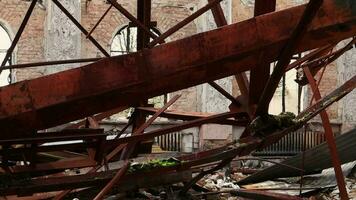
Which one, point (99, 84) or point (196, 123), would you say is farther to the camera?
point (196, 123)

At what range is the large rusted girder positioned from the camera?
223 centimetres

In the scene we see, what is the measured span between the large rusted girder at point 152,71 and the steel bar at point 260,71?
5.5 inches

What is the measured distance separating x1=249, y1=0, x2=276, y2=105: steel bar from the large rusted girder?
0.14 metres

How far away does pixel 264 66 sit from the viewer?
2701mm

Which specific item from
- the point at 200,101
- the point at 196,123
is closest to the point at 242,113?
the point at 196,123

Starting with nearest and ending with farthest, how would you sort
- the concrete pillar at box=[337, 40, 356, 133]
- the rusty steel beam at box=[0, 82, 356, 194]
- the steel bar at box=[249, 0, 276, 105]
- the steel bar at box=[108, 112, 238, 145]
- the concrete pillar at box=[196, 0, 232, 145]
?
the steel bar at box=[249, 0, 276, 105] < the rusty steel beam at box=[0, 82, 356, 194] < the steel bar at box=[108, 112, 238, 145] < the concrete pillar at box=[196, 0, 232, 145] < the concrete pillar at box=[337, 40, 356, 133]

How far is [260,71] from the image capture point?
2.88 meters

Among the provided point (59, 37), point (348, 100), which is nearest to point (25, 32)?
point (59, 37)

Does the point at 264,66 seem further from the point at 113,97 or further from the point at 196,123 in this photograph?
the point at 196,123

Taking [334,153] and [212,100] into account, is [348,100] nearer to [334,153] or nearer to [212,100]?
[212,100]

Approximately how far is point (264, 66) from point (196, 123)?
1.39 m

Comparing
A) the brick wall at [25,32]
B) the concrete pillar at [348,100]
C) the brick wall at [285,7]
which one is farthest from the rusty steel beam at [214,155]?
the concrete pillar at [348,100]

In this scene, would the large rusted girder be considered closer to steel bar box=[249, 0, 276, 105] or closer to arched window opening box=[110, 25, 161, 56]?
steel bar box=[249, 0, 276, 105]

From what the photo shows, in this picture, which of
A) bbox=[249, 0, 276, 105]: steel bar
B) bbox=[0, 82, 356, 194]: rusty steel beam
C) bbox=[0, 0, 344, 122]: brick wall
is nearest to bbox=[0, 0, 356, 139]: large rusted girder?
bbox=[249, 0, 276, 105]: steel bar
